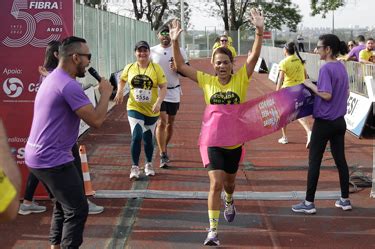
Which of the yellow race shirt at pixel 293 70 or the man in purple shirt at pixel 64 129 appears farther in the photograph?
the yellow race shirt at pixel 293 70

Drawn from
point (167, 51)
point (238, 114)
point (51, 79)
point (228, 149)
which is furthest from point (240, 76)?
point (167, 51)

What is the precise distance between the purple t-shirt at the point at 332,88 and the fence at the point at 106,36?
7492 mm

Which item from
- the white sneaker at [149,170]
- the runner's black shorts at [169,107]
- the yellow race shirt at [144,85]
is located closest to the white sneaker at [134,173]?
the white sneaker at [149,170]

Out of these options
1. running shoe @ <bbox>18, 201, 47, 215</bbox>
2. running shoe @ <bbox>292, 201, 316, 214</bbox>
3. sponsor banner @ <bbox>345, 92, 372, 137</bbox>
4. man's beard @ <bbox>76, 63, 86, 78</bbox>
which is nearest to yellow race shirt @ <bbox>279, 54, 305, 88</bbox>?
sponsor banner @ <bbox>345, 92, 372, 137</bbox>

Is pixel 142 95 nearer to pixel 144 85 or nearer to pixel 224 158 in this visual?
pixel 144 85

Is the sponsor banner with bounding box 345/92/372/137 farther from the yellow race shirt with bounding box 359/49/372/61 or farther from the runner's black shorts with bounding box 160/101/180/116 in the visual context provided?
the runner's black shorts with bounding box 160/101/180/116

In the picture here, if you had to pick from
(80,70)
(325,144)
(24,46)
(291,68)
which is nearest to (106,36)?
(291,68)

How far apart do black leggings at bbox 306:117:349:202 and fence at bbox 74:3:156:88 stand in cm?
739

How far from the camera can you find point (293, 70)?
31.8 feet

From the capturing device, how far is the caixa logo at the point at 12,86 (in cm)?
639

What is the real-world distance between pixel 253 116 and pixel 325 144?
40.3 inches

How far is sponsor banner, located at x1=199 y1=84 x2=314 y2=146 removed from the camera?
514cm

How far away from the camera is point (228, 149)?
518 centimetres

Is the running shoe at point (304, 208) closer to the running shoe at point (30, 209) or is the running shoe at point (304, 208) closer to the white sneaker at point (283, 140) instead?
the running shoe at point (30, 209)
